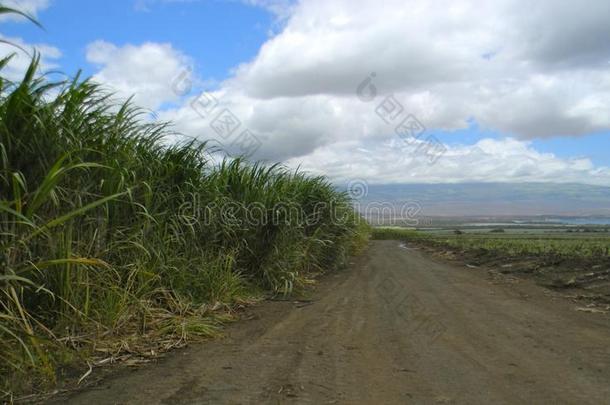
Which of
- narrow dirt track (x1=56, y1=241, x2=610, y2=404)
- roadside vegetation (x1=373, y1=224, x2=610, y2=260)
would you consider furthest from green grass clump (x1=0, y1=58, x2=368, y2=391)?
roadside vegetation (x1=373, y1=224, x2=610, y2=260)

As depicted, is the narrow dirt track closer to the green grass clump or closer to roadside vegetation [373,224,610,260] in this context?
the green grass clump

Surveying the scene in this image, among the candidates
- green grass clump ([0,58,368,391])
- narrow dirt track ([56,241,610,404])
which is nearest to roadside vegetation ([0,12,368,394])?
green grass clump ([0,58,368,391])

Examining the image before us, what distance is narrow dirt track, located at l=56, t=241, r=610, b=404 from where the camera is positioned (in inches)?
137

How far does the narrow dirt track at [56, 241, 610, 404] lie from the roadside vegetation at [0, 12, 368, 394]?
0.45 m

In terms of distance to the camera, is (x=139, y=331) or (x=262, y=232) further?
(x=262, y=232)

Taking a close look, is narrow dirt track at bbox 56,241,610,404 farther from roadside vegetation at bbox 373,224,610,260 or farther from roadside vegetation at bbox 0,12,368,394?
roadside vegetation at bbox 373,224,610,260

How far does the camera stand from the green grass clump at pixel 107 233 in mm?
3637

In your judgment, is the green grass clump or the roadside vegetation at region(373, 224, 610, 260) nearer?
the green grass clump

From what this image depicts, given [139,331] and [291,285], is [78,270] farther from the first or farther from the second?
[291,285]

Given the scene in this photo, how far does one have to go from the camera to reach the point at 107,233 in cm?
502

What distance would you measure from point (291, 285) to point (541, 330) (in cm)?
380

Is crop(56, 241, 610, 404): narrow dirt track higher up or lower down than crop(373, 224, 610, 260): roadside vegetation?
lower down

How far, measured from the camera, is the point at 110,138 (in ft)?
16.5

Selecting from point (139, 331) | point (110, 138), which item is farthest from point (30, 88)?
point (139, 331)
